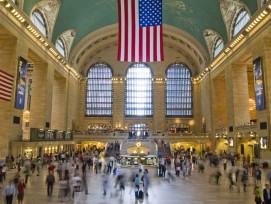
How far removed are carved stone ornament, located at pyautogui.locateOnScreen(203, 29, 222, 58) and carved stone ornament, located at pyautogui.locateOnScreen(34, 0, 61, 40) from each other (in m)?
17.8

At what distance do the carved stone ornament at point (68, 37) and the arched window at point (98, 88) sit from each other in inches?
439

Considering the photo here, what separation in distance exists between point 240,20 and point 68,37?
20663 millimetres

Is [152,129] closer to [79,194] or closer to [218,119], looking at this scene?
[218,119]

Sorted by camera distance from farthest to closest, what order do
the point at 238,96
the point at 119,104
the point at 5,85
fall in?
the point at 119,104, the point at 238,96, the point at 5,85

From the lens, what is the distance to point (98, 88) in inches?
1895

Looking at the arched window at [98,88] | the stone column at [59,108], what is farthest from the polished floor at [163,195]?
the arched window at [98,88]

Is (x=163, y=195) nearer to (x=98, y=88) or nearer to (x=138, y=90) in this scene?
(x=138, y=90)

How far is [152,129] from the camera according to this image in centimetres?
4644

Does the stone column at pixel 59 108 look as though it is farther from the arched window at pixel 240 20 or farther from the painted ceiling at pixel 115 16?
the arched window at pixel 240 20

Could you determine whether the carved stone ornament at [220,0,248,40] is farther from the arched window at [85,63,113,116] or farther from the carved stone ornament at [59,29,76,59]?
the arched window at [85,63,113,116]

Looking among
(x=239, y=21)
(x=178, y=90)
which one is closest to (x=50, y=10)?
(x=239, y=21)

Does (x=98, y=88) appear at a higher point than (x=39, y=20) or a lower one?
lower

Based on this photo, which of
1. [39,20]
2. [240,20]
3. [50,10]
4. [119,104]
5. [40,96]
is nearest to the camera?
[240,20]

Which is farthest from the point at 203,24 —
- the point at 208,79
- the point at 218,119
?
the point at 218,119
